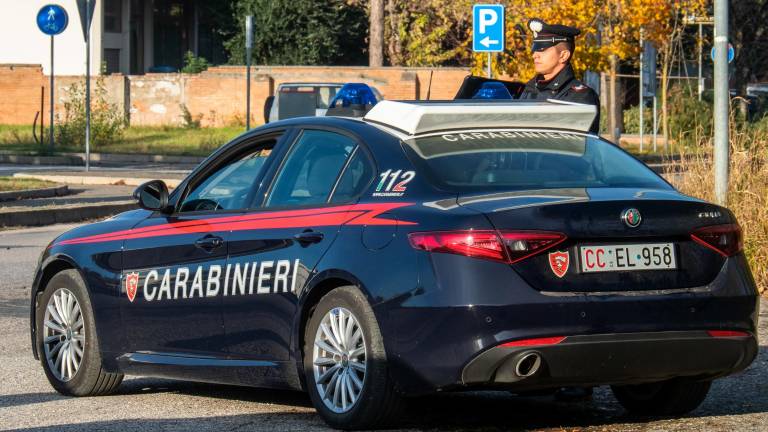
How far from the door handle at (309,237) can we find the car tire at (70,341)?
1628 millimetres

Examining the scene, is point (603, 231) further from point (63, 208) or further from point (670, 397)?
point (63, 208)

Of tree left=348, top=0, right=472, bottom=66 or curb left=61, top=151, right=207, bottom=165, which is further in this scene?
tree left=348, top=0, right=472, bottom=66

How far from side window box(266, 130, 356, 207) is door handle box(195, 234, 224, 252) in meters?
0.29

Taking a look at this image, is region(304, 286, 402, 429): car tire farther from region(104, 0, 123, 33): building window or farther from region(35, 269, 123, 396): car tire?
region(104, 0, 123, 33): building window

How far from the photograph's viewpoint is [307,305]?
21.5 feet

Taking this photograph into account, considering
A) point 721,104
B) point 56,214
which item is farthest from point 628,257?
point 56,214

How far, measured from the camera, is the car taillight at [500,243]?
19.3 feet

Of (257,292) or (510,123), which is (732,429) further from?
(257,292)

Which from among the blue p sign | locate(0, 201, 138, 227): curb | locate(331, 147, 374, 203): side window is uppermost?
the blue p sign

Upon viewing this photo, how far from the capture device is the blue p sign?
30.4 meters

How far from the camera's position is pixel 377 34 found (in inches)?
2023

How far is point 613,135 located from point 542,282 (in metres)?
30.5

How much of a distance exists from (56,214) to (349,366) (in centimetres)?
1376

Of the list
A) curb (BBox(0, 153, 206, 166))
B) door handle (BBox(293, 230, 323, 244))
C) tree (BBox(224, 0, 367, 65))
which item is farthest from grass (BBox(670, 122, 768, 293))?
tree (BBox(224, 0, 367, 65))
